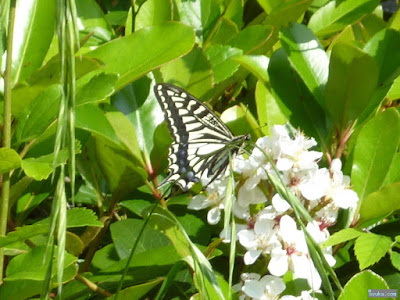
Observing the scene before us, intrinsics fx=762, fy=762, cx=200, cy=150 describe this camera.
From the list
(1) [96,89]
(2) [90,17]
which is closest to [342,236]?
(1) [96,89]

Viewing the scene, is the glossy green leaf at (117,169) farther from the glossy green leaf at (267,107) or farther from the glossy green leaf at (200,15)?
the glossy green leaf at (200,15)

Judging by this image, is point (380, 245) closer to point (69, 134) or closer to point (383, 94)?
point (383, 94)

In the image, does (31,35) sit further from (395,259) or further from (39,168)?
(395,259)

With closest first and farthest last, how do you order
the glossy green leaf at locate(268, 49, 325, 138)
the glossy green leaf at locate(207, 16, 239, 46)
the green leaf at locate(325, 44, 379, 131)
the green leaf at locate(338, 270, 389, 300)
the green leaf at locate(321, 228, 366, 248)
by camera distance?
1. the green leaf at locate(338, 270, 389, 300)
2. the green leaf at locate(321, 228, 366, 248)
3. the green leaf at locate(325, 44, 379, 131)
4. the glossy green leaf at locate(268, 49, 325, 138)
5. the glossy green leaf at locate(207, 16, 239, 46)

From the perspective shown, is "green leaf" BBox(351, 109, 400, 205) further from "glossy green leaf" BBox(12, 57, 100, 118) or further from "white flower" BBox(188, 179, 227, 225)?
"glossy green leaf" BBox(12, 57, 100, 118)

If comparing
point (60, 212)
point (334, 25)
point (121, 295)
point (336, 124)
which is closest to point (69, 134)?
point (60, 212)

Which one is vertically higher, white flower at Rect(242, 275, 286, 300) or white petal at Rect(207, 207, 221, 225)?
white petal at Rect(207, 207, 221, 225)

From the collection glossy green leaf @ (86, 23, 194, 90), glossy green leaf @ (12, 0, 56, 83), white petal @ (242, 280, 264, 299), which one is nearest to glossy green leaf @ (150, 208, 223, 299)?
white petal @ (242, 280, 264, 299)
